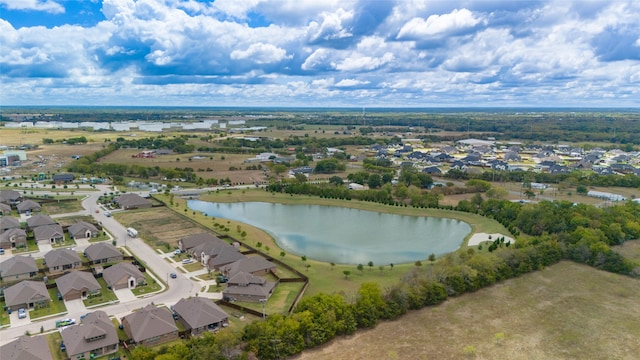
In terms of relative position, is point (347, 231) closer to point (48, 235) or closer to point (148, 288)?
point (148, 288)

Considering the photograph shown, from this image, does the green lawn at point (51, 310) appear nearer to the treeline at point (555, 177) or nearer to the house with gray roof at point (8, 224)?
the house with gray roof at point (8, 224)

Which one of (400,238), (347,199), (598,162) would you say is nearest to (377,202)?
(347,199)

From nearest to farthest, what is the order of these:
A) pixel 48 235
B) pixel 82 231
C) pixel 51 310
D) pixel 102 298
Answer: pixel 51 310
pixel 102 298
pixel 48 235
pixel 82 231

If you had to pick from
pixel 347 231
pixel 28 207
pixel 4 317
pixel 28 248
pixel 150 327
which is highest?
pixel 28 207

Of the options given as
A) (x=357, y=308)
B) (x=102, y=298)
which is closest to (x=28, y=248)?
(x=102, y=298)

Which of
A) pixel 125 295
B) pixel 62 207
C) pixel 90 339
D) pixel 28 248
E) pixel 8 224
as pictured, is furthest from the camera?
pixel 62 207

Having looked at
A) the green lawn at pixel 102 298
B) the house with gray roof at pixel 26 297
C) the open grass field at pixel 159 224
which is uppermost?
the house with gray roof at pixel 26 297

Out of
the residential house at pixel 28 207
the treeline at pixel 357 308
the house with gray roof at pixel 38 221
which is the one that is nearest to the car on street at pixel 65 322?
the treeline at pixel 357 308
